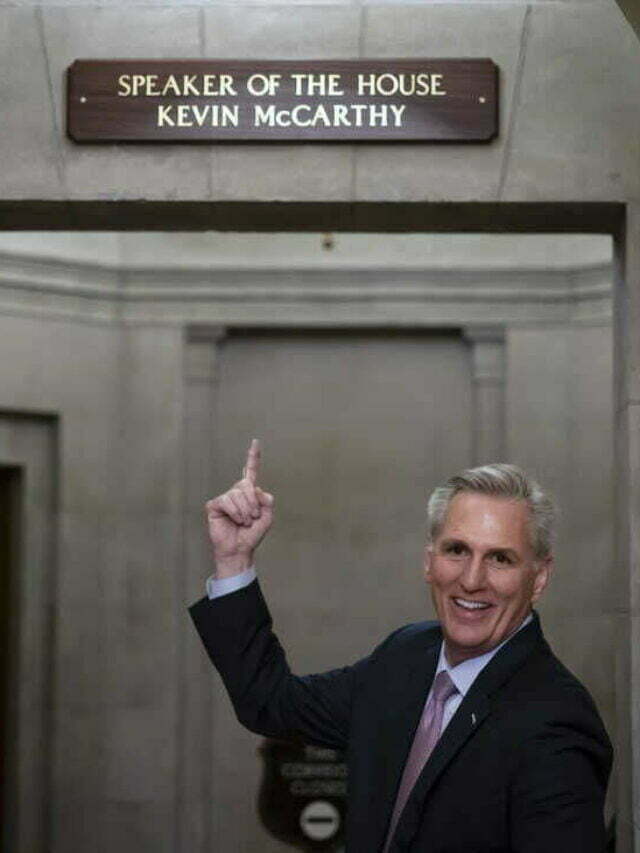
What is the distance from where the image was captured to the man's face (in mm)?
3064

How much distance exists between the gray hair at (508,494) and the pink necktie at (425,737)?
269mm

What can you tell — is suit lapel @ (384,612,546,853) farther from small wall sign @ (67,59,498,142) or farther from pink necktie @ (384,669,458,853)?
small wall sign @ (67,59,498,142)

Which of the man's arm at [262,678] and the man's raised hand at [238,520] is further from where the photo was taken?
the man's arm at [262,678]

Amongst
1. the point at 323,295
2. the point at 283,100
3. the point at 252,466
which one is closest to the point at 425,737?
the point at 252,466

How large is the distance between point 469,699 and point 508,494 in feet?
1.17

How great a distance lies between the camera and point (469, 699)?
3.07 meters

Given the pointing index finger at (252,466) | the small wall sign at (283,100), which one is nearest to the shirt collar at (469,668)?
the pointing index finger at (252,466)

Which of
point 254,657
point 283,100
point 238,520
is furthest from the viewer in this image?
point 283,100

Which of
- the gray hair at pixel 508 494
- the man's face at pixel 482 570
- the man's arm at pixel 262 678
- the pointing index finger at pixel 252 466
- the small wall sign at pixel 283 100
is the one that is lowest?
the man's arm at pixel 262 678

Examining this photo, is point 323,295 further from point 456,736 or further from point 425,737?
point 456,736

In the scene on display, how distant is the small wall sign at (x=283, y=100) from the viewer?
5660 mm

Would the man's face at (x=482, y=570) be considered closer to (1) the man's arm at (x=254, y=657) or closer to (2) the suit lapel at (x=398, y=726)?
(2) the suit lapel at (x=398, y=726)

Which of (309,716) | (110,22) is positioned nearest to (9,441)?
(110,22)

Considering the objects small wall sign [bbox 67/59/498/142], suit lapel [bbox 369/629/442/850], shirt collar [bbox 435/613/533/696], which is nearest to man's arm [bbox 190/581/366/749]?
suit lapel [bbox 369/629/442/850]
